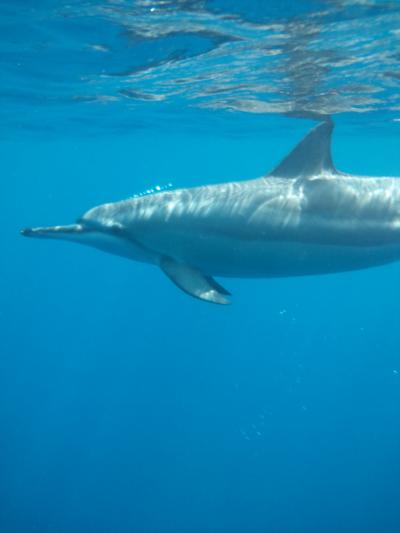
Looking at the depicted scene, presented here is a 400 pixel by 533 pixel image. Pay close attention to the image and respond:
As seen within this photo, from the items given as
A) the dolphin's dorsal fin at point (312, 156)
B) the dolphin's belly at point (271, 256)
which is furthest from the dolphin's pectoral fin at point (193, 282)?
the dolphin's dorsal fin at point (312, 156)

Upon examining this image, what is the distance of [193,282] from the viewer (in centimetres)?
754

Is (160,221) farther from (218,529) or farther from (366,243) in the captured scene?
(218,529)

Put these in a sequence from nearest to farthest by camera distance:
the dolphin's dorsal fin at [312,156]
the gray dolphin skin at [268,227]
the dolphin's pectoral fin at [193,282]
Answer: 1. the dolphin's pectoral fin at [193,282]
2. the gray dolphin skin at [268,227]
3. the dolphin's dorsal fin at [312,156]

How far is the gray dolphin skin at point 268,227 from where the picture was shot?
7582mm

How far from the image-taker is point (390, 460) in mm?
23484

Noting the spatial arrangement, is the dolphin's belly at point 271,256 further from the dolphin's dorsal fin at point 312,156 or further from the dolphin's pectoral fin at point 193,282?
the dolphin's dorsal fin at point 312,156

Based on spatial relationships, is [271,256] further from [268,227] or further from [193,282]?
[193,282]

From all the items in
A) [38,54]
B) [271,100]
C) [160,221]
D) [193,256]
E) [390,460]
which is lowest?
[390,460]

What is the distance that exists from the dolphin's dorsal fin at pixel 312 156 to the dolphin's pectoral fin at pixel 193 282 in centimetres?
218

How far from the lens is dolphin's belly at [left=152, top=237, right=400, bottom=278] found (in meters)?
7.59

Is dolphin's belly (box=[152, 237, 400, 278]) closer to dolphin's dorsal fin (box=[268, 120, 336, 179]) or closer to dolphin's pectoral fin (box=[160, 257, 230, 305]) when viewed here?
dolphin's pectoral fin (box=[160, 257, 230, 305])

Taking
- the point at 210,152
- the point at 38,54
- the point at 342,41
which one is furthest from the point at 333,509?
the point at 210,152

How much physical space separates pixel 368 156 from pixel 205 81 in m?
32.8

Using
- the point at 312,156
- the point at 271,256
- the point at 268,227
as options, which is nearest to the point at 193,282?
the point at 271,256
